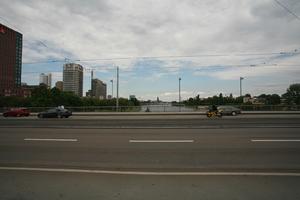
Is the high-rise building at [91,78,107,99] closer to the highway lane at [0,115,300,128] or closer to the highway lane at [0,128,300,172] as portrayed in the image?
the highway lane at [0,115,300,128]

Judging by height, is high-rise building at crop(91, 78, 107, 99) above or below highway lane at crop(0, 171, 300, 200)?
above

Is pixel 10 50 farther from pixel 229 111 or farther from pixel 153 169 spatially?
pixel 229 111

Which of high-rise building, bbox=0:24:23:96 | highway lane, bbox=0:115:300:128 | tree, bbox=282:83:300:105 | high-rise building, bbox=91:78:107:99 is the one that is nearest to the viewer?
highway lane, bbox=0:115:300:128

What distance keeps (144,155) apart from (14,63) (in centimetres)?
1966

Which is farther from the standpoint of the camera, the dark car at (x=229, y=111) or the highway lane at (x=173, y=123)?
the dark car at (x=229, y=111)

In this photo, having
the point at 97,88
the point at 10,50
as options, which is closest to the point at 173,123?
the point at 10,50

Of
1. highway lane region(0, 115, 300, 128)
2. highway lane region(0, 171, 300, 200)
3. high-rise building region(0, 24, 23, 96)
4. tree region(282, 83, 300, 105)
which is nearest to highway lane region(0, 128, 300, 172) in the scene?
highway lane region(0, 171, 300, 200)

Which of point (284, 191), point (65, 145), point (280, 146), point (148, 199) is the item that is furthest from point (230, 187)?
point (65, 145)

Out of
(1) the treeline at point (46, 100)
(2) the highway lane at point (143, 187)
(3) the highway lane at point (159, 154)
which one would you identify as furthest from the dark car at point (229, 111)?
(1) the treeline at point (46, 100)

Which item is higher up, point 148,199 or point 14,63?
point 14,63

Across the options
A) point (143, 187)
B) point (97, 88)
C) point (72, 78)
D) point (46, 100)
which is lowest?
point (143, 187)

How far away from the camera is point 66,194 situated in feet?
17.0

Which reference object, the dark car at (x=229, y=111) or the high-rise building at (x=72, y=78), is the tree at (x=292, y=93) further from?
the high-rise building at (x=72, y=78)

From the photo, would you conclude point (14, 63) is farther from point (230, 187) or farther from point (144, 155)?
point (230, 187)
